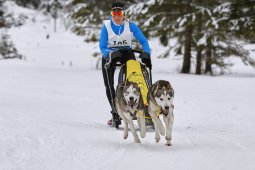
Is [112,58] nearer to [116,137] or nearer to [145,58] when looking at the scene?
[145,58]

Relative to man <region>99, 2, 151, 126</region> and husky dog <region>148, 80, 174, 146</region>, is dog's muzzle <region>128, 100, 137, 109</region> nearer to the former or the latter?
husky dog <region>148, 80, 174, 146</region>

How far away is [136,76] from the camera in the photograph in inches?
257

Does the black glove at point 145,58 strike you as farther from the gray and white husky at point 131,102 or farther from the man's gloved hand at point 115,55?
the gray and white husky at point 131,102

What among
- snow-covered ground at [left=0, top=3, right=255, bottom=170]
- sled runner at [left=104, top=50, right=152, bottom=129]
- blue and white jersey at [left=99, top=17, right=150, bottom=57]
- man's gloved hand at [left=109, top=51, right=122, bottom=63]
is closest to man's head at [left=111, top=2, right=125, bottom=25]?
blue and white jersey at [left=99, top=17, right=150, bottom=57]

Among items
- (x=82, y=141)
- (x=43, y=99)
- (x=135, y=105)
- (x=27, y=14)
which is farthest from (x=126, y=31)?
(x=27, y=14)

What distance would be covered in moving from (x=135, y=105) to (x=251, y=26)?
1207cm

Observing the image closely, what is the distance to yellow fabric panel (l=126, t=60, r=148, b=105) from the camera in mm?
6270

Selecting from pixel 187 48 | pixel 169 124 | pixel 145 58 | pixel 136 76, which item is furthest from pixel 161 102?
pixel 187 48

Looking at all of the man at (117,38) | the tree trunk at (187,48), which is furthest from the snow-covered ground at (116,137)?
the tree trunk at (187,48)

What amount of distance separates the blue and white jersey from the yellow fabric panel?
67 cm

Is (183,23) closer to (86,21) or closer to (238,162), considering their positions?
(86,21)

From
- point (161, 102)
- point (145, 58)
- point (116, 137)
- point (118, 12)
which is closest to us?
point (161, 102)

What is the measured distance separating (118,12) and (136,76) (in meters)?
1.33

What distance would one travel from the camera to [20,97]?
11.8 m
